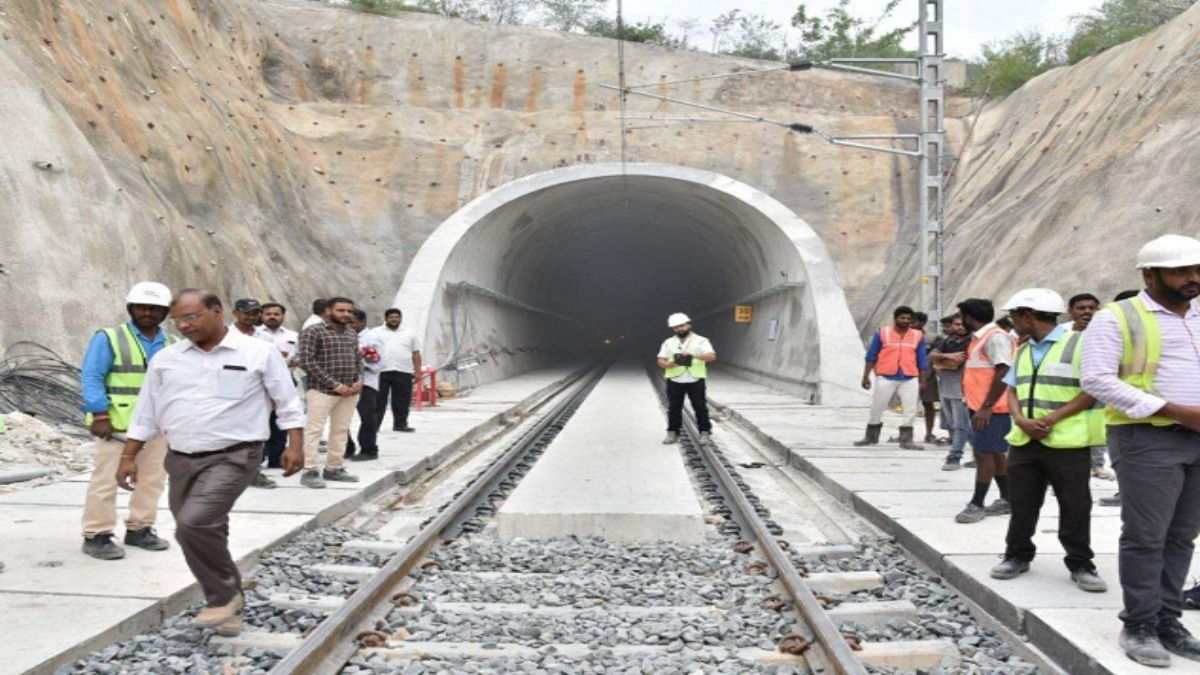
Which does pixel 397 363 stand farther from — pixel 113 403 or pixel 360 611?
pixel 360 611

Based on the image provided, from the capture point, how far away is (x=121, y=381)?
19.6 feet

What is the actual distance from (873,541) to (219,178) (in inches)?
770

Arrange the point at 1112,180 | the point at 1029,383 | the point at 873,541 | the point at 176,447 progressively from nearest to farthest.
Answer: the point at 176,447
the point at 1029,383
the point at 873,541
the point at 1112,180

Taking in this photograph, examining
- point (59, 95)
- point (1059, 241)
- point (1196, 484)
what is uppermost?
point (59, 95)

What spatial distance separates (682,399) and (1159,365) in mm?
9247

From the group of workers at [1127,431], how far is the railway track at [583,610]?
0.91 m

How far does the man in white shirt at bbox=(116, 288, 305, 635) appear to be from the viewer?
15.0 feet

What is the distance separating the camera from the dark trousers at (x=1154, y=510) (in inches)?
161

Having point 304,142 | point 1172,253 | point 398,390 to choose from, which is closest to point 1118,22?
point 304,142

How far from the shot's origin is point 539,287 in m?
38.2

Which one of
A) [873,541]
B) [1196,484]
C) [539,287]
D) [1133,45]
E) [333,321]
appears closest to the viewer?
[1196,484]

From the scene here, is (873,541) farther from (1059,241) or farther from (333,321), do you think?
(1059,241)

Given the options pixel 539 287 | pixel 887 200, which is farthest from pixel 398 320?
pixel 539 287

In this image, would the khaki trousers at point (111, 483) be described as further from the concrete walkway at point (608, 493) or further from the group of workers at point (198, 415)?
the concrete walkway at point (608, 493)
